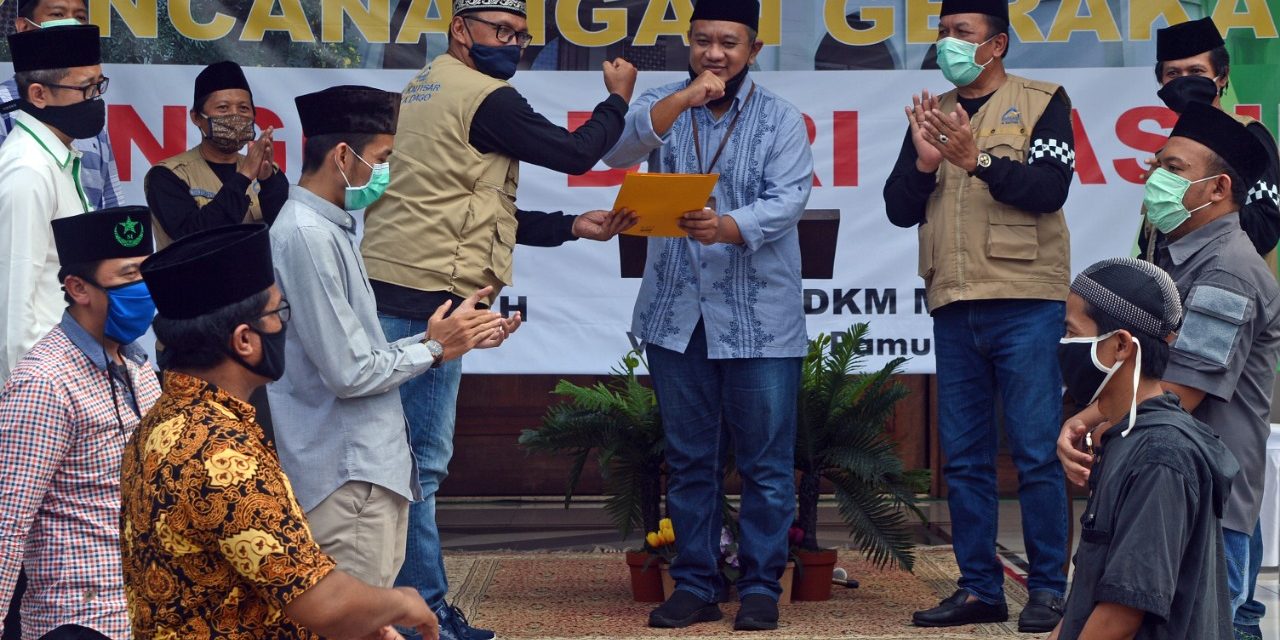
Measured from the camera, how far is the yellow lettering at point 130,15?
19.0 ft

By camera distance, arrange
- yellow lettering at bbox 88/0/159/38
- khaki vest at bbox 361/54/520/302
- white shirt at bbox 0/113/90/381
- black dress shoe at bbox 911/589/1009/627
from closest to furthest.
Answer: white shirt at bbox 0/113/90/381
khaki vest at bbox 361/54/520/302
black dress shoe at bbox 911/589/1009/627
yellow lettering at bbox 88/0/159/38

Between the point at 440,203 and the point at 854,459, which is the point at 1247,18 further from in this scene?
the point at 440,203

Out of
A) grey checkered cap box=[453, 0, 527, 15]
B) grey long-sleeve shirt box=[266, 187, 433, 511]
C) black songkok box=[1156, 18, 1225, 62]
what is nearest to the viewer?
grey long-sleeve shirt box=[266, 187, 433, 511]

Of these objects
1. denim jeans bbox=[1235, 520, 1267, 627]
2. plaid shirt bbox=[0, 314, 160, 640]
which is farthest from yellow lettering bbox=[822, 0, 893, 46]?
plaid shirt bbox=[0, 314, 160, 640]

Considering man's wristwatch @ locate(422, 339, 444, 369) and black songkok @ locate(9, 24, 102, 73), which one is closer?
man's wristwatch @ locate(422, 339, 444, 369)

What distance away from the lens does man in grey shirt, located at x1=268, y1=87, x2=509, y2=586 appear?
339cm

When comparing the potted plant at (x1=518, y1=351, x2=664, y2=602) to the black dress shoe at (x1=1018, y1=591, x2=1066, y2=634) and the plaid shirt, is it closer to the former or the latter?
the black dress shoe at (x1=1018, y1=591, x2=1066, y2=634)

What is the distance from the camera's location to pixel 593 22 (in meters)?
5.98

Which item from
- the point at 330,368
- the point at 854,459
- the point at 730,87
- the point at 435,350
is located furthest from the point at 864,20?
the point at 330,368

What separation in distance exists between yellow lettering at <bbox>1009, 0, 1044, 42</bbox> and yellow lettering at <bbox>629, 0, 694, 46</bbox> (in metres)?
1.30

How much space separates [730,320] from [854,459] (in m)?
0.80

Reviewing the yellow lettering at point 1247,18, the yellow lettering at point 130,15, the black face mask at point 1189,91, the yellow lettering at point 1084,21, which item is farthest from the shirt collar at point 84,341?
the yellow lettering at point 1247,18

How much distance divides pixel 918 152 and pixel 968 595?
143 cm

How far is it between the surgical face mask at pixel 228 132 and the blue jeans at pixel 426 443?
1345 mm
